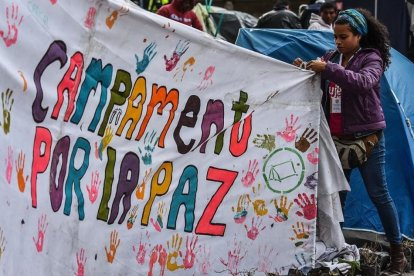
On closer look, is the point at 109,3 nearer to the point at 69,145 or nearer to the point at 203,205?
the point at 69,145

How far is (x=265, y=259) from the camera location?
4.82 m

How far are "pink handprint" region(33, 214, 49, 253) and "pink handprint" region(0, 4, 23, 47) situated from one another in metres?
0.93

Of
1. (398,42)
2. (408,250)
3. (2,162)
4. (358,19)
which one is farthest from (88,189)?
(398,42)

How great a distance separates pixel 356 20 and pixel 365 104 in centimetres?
51

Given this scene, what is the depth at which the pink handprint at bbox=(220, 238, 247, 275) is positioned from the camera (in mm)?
4777

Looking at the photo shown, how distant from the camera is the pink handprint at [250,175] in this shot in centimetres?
480

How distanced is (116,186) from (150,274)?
0.53 meters

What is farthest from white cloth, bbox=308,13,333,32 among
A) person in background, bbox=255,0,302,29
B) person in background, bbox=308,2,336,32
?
person in background, bbox=255,0,302,29

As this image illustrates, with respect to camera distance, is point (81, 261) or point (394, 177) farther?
point (394, 177)

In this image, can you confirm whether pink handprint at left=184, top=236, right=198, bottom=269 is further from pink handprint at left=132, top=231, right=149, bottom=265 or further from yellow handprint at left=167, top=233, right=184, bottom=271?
pink handprint at left=132, top=231, right=149, bottom=265

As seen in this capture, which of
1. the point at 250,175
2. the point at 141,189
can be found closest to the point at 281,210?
the point at 250,175

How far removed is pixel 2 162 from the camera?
442 cm

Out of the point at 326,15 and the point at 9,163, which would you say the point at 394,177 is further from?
the point at 326,15

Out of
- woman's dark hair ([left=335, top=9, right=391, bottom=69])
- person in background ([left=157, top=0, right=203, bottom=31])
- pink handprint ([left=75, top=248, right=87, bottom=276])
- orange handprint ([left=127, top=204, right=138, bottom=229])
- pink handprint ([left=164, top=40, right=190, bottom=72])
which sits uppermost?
person in background ([left=157, top=0, right=203, bottom=31])
